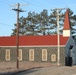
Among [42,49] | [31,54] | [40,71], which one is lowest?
[40,71]

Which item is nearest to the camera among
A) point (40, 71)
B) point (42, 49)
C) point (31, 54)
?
point (40, 71)

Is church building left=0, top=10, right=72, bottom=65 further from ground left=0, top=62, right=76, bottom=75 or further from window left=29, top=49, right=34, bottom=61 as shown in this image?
ground left=0, top=62, right=76, bottom=75

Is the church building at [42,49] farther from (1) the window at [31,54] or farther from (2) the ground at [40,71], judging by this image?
(2) the ground at [40,71]

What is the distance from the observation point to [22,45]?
65.2m

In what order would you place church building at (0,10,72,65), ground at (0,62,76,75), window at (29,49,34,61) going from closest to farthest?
1. ground at (0,62,76,75)
2. church building at (0,10,72,65)
3. window at (29,49,34,61)

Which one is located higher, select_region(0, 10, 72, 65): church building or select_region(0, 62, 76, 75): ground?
select_region(0, 10, 72, 65): church building

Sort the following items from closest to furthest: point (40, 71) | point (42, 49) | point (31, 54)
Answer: point (40, 71) < point (42, 49) < point (31, 54)

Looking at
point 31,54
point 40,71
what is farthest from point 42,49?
point 40,71

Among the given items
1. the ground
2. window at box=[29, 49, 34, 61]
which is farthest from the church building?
the ground

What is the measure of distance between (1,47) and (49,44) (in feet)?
38.0

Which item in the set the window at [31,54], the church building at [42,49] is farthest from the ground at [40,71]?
the window at [31,54]

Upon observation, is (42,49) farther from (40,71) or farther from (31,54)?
(40,71)

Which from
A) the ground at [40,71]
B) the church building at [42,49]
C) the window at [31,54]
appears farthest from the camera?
the window at [31,54]

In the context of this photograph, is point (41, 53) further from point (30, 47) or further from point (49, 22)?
point (49, 22)
